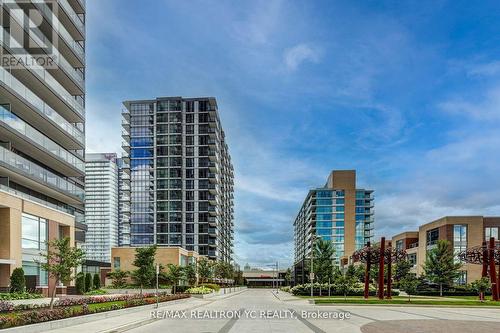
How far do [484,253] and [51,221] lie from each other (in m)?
38.7

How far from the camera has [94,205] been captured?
623 ft

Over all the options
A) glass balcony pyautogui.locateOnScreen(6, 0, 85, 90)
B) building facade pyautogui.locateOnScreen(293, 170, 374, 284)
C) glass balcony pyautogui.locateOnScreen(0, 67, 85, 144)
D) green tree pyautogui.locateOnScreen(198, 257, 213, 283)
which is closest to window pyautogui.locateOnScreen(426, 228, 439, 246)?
green tree pyautogui.locateOnScreen(198, 257, 213, 283)

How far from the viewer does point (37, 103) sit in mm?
40969

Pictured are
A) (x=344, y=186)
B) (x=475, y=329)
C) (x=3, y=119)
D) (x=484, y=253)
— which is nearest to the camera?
(x=475, y=329)

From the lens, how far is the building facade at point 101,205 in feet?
615

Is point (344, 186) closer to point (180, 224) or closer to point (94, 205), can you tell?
point (180, 224)

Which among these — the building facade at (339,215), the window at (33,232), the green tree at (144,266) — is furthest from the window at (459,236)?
the building facade at (339,215)

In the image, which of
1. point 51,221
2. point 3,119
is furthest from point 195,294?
point 3,119

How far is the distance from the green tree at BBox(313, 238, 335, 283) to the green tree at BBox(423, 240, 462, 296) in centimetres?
1398

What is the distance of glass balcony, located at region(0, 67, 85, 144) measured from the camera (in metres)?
36.1

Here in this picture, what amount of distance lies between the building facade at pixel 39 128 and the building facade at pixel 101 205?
13796 cm

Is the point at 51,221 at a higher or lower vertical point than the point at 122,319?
higher

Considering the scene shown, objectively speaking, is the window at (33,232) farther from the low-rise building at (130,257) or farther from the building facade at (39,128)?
the low-rise building at (130,257)

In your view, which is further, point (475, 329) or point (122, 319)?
point (122, 319)
